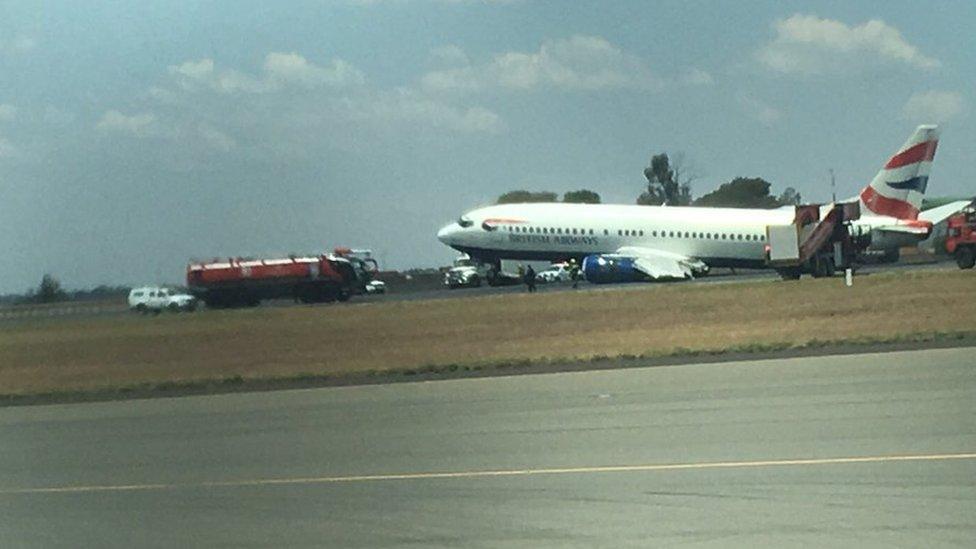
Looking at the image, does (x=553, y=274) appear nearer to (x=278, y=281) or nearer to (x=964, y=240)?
(x=278, y=281)

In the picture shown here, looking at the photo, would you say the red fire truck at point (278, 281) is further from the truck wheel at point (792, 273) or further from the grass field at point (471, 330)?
the truck wheel at point (792, 273)

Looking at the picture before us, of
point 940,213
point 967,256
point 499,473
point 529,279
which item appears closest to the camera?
point 499,473

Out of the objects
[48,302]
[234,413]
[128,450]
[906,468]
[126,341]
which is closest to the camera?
[906,468]

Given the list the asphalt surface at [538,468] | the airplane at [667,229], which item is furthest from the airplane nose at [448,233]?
the asphalt surface at [538,468]

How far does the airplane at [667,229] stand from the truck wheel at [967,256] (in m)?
4.21

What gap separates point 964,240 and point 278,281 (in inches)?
971

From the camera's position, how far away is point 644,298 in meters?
39.0

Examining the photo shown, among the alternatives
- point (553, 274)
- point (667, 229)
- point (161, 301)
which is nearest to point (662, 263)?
point (667, 229)

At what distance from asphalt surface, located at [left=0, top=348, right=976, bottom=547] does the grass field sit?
6392mm

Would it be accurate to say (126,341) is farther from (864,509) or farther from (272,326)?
(864,509)

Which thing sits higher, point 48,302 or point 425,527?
point 48,302

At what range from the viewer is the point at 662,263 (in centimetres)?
5256

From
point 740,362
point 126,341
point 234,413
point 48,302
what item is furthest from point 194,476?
point 48,302

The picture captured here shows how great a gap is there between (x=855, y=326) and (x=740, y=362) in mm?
6730
